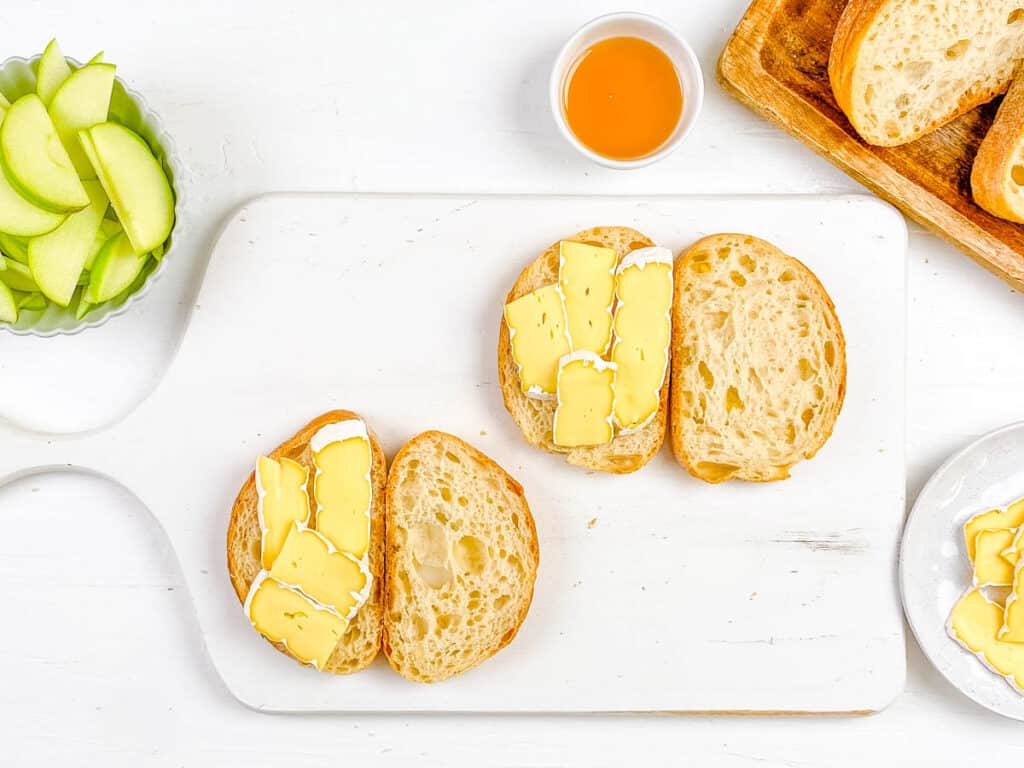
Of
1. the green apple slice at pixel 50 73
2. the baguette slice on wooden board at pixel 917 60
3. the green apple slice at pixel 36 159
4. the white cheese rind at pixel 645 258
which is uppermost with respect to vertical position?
the green apple slice at pixel 50 73

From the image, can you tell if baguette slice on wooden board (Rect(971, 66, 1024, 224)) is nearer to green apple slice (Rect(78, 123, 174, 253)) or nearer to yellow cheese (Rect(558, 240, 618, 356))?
yellow cheese (Rect(558, 240, 618, 356))

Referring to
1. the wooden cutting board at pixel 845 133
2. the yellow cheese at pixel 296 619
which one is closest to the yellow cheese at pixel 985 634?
the wooden cutting board at pixel 845 133

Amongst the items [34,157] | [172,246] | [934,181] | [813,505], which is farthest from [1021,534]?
[34,157]

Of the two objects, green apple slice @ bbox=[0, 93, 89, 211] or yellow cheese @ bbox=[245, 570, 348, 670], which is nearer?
green apple slice @ bbox=[0, 93, 89, 211]

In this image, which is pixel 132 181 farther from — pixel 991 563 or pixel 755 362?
pixel 991 563

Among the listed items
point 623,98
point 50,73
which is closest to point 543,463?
point 623,98

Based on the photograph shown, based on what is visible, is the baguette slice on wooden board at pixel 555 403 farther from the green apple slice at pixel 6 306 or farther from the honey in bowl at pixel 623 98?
the green apple slice at pixel 6 306

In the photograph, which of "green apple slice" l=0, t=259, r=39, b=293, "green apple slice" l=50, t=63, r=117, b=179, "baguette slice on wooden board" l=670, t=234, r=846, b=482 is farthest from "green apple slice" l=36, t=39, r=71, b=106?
"baguette slice on wooden board" l=670, t=234, r=846, b=482
